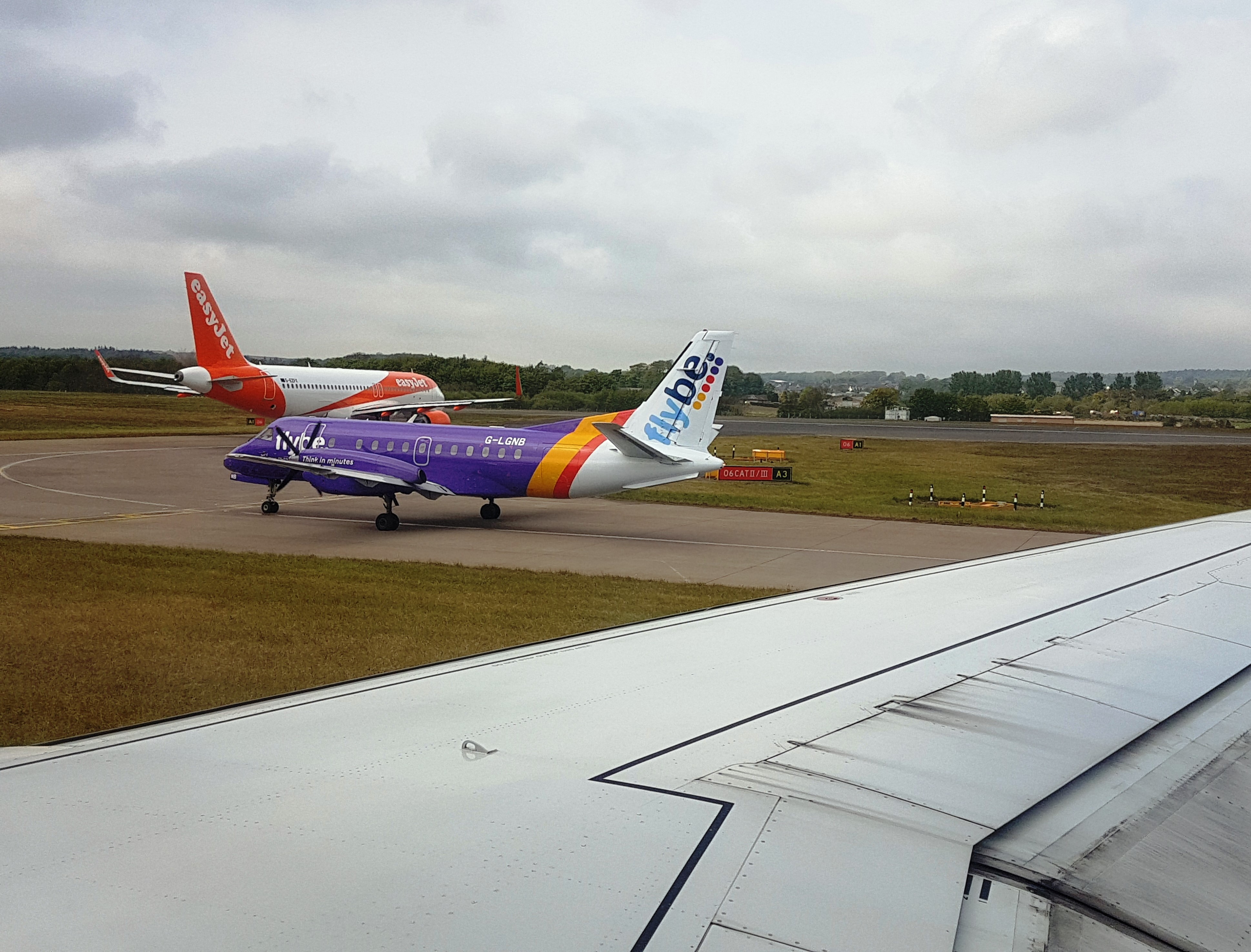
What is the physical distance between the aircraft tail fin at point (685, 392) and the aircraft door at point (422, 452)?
6283 mm

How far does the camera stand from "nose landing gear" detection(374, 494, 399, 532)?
25.8m

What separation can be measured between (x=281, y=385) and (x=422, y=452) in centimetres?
2922

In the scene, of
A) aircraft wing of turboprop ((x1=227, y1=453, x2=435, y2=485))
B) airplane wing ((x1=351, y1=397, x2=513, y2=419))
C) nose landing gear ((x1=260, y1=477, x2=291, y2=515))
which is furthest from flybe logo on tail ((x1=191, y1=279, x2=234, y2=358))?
aircraft wing of turboprop ((x1=227, y1=453, x2=435, y2=485))

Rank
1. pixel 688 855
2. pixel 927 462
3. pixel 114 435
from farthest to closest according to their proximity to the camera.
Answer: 1. pixel 114 435
2. pixel 927 462
3. pixel 688 855

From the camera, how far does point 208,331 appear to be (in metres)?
49.3

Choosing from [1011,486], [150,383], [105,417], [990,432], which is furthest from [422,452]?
[990,432]

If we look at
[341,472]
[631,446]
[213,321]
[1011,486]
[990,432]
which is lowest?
[1011,486]

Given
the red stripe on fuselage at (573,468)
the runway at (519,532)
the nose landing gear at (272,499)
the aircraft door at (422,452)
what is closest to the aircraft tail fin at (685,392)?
the red stripe on fuselage at (573,468)

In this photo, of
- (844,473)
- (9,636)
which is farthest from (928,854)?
(844,473)

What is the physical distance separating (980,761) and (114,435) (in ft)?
205

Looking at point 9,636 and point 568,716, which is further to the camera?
point 9,636

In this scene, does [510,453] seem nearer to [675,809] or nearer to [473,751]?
[473,751]

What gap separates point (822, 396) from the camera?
123 metres

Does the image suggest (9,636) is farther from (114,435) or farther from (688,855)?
(114,435)
